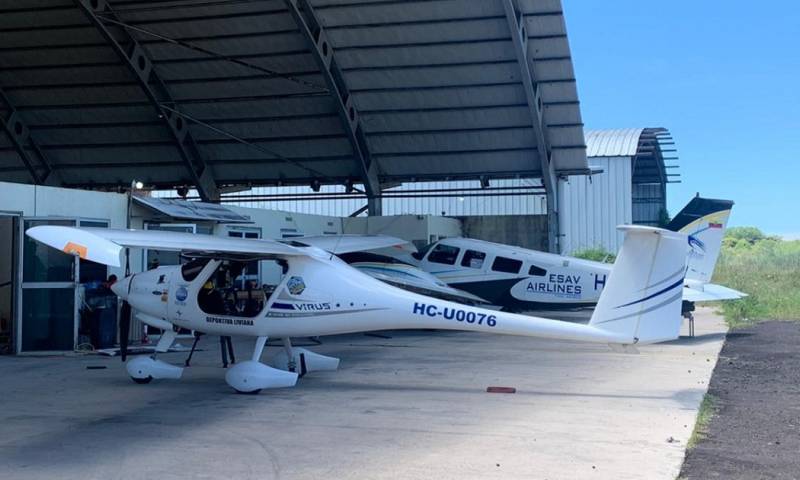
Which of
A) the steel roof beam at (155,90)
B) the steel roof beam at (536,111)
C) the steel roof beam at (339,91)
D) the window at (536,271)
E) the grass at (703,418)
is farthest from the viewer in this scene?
the steel roof beam at (155,90)

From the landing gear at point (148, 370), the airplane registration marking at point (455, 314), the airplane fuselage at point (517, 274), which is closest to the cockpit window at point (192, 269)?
the landing gear at point (148, 370)

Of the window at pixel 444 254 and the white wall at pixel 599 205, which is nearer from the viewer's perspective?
the window at pixel 444 254

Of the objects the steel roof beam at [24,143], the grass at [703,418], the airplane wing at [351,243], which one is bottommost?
the grass at [703,418]

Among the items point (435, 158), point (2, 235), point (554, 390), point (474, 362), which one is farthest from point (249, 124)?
point (554, 390)

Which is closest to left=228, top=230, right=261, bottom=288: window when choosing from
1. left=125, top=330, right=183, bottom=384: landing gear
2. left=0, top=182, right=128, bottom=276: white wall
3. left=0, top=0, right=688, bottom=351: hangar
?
left=0, top=0, right=688, bottom=351: hangar

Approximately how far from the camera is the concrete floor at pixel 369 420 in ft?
24.9

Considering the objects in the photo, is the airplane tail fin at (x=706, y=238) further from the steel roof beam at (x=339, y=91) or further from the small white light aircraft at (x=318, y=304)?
the steel roof beam at (x=339, y=91)

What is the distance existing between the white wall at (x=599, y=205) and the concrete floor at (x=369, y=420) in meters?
24.3

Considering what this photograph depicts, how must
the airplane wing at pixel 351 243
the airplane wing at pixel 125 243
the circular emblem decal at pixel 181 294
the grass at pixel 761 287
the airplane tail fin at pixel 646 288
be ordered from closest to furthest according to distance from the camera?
the airplane wing at pixel 125 243 < the airplane tail fin at pixel 646 288 < the circular emblem decal at pixel 181 294 < the airplane wing at pixel 351 243 < the grass at pixel 761 287

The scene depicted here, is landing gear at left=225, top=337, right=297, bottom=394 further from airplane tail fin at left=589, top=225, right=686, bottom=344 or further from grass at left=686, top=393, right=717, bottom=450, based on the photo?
grass at left=686, top=393, right=717, bottom=450

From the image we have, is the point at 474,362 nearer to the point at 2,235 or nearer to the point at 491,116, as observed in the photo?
the point at 2,235

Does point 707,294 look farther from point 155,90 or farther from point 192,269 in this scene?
point 155,90

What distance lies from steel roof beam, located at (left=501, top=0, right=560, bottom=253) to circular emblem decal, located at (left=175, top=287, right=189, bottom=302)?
13.2 m

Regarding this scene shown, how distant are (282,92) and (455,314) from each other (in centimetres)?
1640
